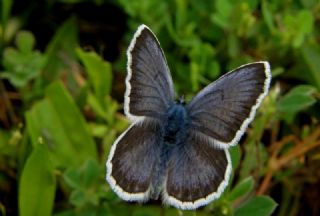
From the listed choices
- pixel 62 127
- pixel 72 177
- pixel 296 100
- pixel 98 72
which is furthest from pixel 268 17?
pixel 72 177

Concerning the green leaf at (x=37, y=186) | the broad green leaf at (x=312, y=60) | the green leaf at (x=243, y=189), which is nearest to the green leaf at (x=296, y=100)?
the broad green leaf at (x=312, y=60)

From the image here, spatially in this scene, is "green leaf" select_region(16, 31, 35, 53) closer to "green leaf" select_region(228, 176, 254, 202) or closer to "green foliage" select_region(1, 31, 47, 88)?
"green foliage" select_region(1, 31, 47, 88)

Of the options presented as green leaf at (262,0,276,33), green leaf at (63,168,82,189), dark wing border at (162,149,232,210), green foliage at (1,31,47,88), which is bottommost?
green leaf at (63,168,82,189)

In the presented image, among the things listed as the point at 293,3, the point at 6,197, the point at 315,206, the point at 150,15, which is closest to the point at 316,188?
the point at 315,206

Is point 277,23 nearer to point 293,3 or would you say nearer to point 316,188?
point 293,3

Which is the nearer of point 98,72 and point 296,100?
point 296,100

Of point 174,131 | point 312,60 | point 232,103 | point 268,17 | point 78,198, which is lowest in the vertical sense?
point 78,198

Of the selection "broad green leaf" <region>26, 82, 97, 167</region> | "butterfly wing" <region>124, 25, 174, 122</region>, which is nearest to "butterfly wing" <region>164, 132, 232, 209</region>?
"butterfly wing" <region>124, 25, 174, 122</region>

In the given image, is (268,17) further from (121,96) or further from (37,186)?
(37,186)
